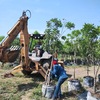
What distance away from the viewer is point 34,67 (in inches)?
456

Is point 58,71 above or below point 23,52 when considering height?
below

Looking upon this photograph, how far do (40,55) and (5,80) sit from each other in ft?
7.45

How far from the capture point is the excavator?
1016 cm

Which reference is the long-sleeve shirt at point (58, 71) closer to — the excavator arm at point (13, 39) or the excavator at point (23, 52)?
the excavator at point (23, 52)

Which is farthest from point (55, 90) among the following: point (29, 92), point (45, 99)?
point (29, 92)

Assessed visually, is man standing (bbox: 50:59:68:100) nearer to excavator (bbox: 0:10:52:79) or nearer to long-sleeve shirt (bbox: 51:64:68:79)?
long-sleeve shirt (bbox: 51:64:68:79)

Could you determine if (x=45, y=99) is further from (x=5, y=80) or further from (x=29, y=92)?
(x=5, y=80)

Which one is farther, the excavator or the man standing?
the excavator

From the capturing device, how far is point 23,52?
1120cm

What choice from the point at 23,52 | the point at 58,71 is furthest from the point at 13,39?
the point at 58,71

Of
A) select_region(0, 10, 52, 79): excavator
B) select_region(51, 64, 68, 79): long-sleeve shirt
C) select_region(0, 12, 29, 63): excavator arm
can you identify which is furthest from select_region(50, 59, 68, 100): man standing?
select_region(0, 12, 29, 63): excavator arm

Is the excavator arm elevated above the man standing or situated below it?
above

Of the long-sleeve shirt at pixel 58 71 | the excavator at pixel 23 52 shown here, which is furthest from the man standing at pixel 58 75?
the excavator at pixel 23 52

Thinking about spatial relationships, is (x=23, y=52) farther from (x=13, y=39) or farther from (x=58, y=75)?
(x=58, y=75)
